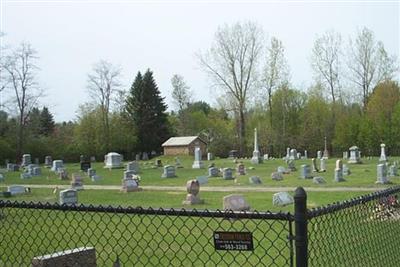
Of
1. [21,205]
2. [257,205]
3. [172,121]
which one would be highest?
[172,121]

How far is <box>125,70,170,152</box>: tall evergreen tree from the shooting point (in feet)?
220

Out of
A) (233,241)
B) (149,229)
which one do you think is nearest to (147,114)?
(149,229)

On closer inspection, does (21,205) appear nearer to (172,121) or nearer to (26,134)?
(26,134)

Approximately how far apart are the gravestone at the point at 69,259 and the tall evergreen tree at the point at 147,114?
6091 centimetres

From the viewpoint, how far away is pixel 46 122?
244 ft

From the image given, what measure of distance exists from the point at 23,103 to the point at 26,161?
39.5ft

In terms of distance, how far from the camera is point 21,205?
416 centimetres

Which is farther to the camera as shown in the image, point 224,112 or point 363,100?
point 224,112

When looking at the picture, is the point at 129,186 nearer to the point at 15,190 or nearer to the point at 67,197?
the point at 15,190

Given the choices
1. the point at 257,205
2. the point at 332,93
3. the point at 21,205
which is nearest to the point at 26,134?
the point at 332,93

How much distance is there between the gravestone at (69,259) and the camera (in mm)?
4914

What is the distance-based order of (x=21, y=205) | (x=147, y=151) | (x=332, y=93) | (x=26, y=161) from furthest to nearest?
1. (x=147, y=151)
2. (x=332, y=93)
3. (x=26, y=161)
4. (x=21, y=205)

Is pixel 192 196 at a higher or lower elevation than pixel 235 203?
lower

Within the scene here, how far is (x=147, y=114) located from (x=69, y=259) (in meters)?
63.5
